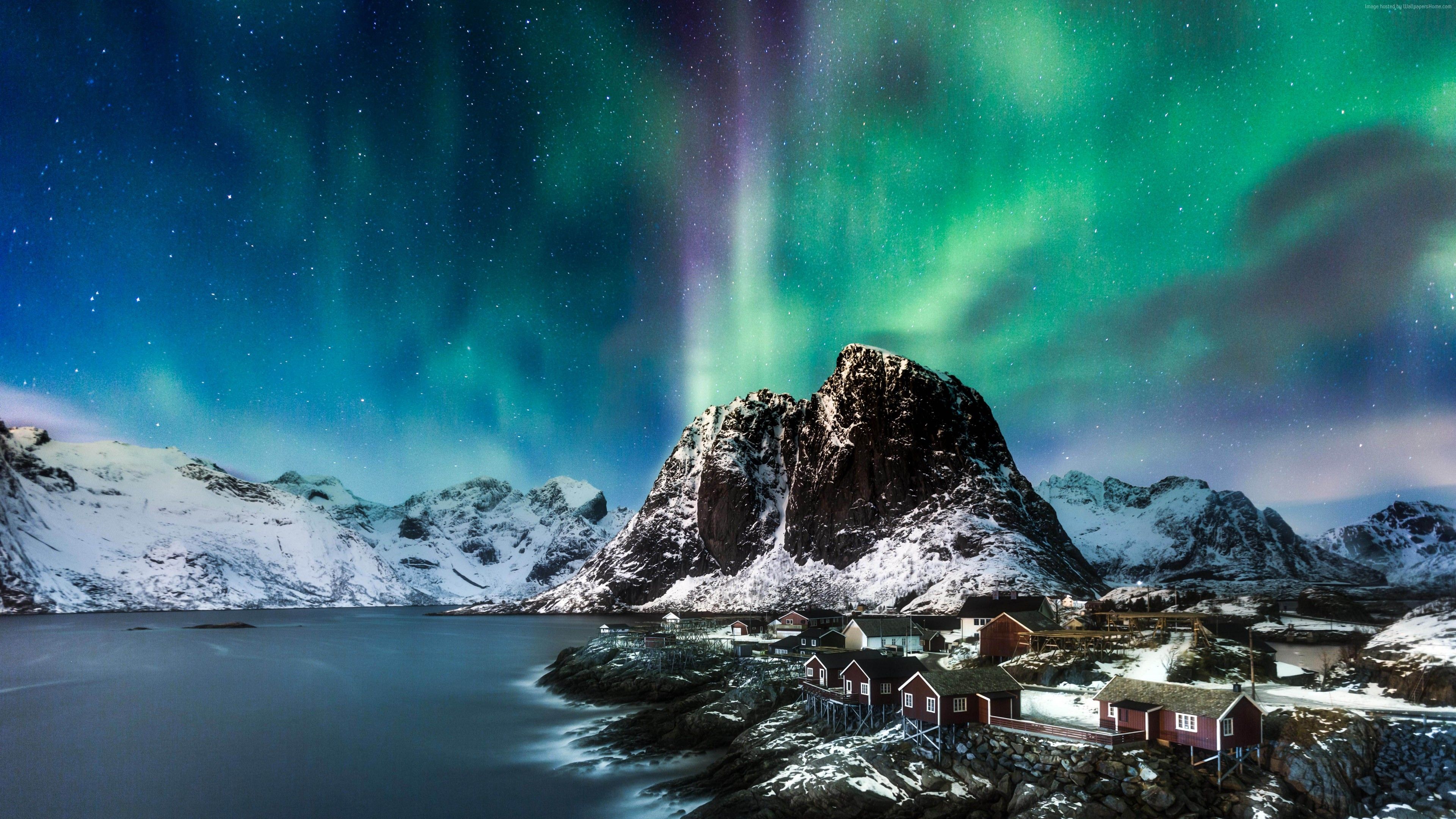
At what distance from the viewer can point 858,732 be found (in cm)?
4881

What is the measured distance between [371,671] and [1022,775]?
101041 millimetres

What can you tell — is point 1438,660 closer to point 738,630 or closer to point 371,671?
point 738,630

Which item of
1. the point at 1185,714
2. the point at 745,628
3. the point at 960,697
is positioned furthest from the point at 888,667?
the point at 745,628

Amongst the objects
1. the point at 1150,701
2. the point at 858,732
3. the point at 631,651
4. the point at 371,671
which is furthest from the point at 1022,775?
the point at 371,671

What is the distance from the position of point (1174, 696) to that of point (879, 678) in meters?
17.5

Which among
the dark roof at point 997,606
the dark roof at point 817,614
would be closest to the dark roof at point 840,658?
the dark roof at point 997,606

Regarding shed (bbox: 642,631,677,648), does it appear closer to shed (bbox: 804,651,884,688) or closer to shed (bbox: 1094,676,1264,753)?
shed (bbox: 804,651,884,688)

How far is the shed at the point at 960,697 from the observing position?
4256cm

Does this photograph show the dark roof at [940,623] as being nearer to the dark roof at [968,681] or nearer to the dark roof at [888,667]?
the dark roof at [888,667]

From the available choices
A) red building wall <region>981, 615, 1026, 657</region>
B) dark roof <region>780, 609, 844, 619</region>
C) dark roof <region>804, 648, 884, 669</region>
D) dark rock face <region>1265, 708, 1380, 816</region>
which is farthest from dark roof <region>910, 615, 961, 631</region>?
dark rock face <region>1265, 708, 1380, 816</region>

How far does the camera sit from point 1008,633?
67875 millimetres

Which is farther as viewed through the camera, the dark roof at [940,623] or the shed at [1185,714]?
the dark roof at [940,623]

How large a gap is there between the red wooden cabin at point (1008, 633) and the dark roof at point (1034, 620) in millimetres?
35

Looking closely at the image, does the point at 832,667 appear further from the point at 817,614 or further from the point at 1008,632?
the point at 817,614
